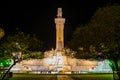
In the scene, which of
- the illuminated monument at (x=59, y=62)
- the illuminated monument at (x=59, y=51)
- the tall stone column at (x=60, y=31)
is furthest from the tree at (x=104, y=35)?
the tall stone column at (x=60, y=31)

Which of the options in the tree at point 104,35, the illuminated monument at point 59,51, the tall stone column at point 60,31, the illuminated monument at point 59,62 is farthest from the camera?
the tall stone column at point 60,31

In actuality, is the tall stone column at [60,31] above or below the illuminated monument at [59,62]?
above

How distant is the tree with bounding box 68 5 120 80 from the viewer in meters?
48.2

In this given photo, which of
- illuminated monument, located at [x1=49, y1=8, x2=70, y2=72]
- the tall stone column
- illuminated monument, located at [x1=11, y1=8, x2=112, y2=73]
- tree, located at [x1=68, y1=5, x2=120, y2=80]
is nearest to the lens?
tree, located at [x1=68, y1=5, x2=120, y2=80]

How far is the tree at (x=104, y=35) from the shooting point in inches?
1897

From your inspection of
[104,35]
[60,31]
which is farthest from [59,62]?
[104,35]

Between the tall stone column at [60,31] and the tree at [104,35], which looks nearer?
the tree at [104,35]

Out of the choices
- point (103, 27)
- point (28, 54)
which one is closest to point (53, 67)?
point (28, 54)

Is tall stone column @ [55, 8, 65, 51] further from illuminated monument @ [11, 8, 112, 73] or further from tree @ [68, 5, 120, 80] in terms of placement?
tree @ [68, 5, 120, 80]

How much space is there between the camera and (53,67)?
10412cm

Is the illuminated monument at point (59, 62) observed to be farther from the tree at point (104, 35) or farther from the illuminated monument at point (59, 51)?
the tree at point (104, 35)

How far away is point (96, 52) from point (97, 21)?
352 centimetres

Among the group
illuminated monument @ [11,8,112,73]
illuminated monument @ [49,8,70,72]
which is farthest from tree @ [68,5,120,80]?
illuminated monument @ [11,8,112,73]

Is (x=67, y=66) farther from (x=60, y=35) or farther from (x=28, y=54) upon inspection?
(x=28, y=54)
